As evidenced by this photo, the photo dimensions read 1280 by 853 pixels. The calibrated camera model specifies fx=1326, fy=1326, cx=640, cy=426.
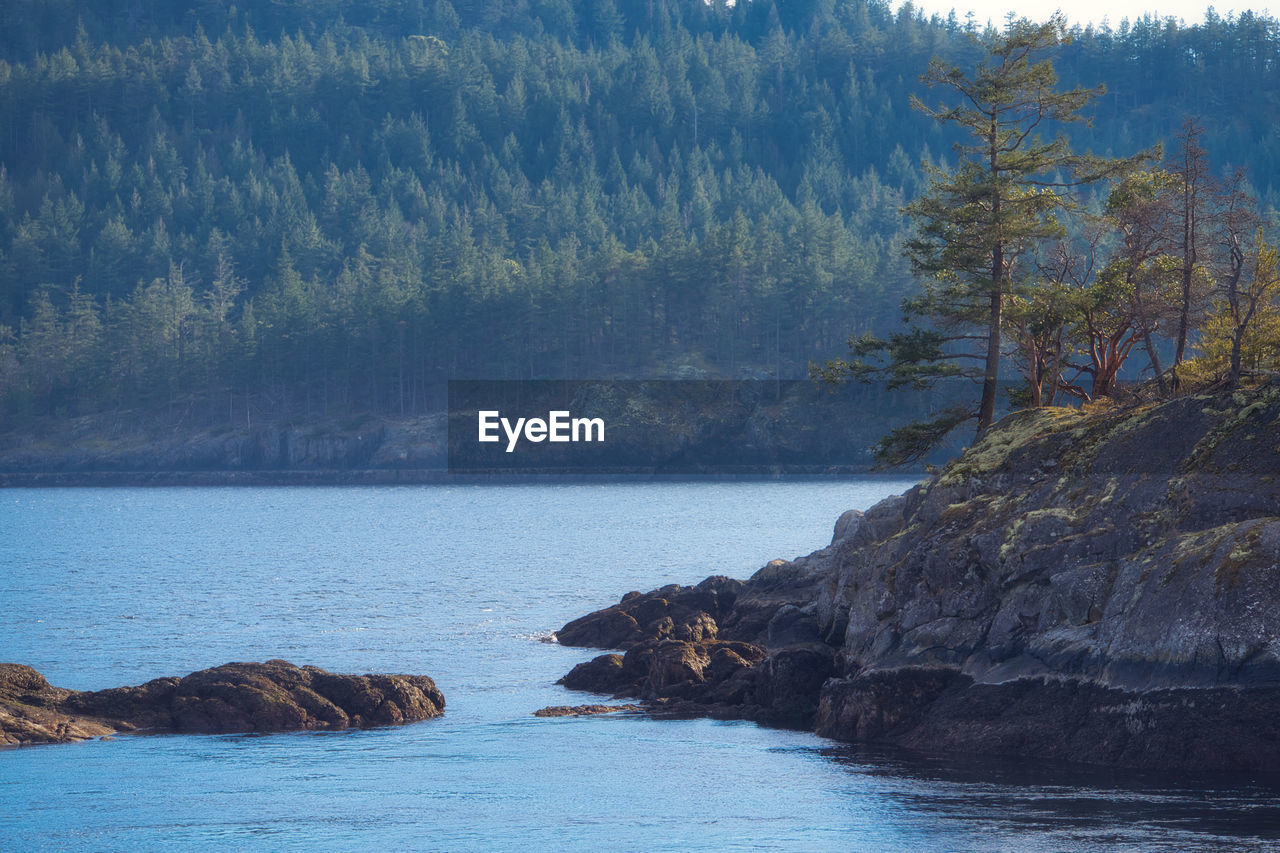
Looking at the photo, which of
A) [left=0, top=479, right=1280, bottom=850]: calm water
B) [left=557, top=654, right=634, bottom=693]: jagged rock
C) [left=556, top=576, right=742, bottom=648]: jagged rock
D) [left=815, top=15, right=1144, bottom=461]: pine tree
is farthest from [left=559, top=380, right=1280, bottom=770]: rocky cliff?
[left=556, top=576, right=742, bottom=648]: jagged rock

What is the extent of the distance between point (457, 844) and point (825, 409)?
379ft

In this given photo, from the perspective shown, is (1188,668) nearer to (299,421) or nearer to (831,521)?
(831,521)

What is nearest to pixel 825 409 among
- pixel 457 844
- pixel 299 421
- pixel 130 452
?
pixel 299 421

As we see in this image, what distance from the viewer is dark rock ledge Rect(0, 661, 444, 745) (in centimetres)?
3177

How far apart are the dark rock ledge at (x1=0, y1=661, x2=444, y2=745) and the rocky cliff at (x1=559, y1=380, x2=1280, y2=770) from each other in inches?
299

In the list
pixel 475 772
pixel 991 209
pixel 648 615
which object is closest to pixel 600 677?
pixel 648 615

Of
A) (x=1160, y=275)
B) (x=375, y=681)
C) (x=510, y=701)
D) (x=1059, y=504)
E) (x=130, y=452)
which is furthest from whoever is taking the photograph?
(x=130, y=452)

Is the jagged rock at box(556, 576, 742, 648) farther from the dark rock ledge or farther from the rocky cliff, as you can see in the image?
the dark rock ledge

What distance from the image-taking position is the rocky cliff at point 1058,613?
24.2 meters

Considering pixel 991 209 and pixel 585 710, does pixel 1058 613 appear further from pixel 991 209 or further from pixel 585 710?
pixel 991 209

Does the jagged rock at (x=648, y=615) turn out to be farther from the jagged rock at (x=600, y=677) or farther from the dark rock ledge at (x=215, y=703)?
the dark rock ledge at (x=215, y=703)

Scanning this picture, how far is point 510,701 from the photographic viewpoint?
36656 mm

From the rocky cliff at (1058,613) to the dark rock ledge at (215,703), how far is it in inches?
299

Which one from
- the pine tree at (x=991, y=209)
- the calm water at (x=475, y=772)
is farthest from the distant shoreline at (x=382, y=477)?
the pine tree at (x=991, y=209)
